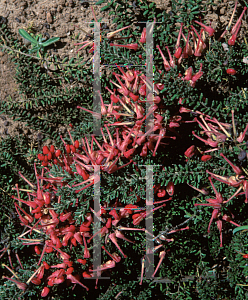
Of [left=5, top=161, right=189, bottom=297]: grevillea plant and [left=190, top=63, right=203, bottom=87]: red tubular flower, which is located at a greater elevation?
[left=190, top=63, right=203, bottom=87]: red tubular flower

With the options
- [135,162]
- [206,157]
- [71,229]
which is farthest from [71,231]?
[206,157]

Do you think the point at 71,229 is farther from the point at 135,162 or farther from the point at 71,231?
the point at 135,162

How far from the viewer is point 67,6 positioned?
2.67 meters

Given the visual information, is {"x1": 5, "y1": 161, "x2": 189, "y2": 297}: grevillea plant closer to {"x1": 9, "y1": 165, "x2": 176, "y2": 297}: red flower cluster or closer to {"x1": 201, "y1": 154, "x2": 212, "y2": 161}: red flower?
{"x1": 9, "y1": 165, "x2": 176, "y2": 297}: red flower cluster

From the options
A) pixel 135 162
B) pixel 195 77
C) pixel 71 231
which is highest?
pixel 195 77

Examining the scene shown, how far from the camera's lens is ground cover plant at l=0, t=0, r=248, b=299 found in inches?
79.3

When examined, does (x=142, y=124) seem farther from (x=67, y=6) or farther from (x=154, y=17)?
(x=67, y=6)

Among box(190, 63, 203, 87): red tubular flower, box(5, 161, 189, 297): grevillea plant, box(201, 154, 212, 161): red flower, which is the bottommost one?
box(5, 161, 189, 297): grevillea plant

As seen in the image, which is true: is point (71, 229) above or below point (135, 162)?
below

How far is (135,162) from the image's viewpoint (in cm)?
207

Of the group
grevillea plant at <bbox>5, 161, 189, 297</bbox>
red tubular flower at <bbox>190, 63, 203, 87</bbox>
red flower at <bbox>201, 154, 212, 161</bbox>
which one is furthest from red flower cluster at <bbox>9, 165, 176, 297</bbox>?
red tubular flower at <bbox>190, 63, 203, 87</bbox>

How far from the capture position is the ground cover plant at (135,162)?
201 cm

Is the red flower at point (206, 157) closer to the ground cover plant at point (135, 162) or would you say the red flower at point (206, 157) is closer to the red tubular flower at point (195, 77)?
the ground cover plant at point (135, 162)

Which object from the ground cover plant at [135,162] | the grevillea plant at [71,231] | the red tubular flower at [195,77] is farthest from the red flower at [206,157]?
the red tubular flower at [195,77]
